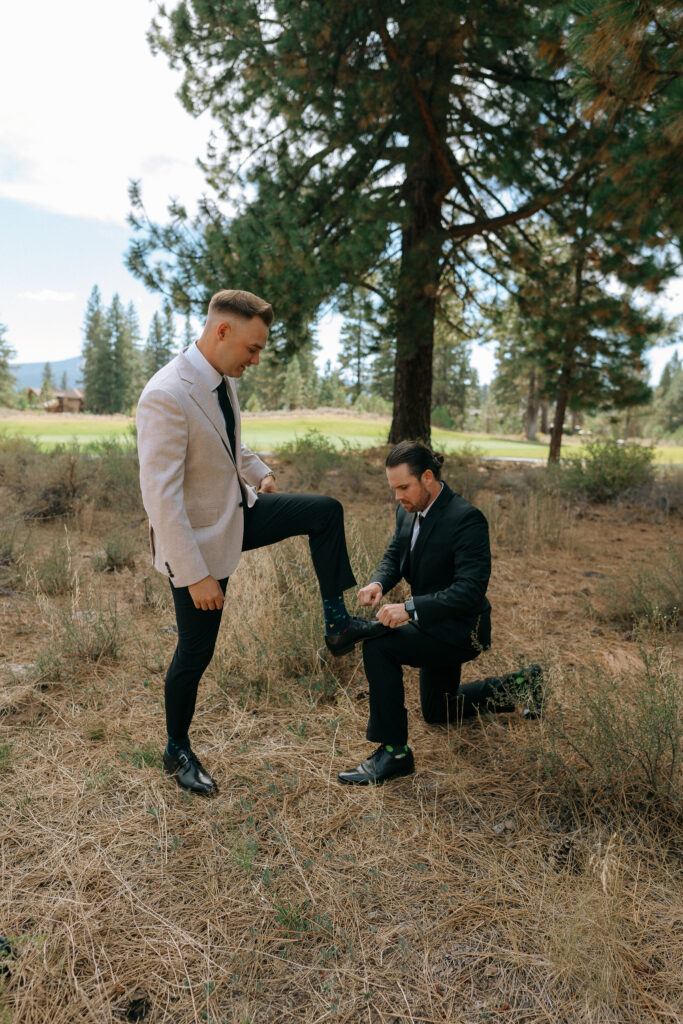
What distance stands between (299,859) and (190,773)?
0.63 metres

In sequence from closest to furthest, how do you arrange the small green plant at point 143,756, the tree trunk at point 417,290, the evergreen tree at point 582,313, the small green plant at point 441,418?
the small green plant at point 143,756
the tree trunk at point 417,290
the evergreen tree at point 582,313
the small green plant at point 441,418

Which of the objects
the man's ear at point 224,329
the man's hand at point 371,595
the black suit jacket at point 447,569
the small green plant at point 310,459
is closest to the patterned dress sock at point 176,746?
the man's hand at point 371,595

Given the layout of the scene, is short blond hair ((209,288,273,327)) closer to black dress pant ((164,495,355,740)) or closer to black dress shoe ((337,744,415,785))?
black dress pant ((164,495,355,740))

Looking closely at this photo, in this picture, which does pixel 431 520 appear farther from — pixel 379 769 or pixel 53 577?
pixel 53 577

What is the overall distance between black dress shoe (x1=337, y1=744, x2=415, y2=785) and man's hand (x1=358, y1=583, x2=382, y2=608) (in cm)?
61

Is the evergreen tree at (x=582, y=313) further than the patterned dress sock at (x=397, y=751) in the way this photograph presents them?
Yes

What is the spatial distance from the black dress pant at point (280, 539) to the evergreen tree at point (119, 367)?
5335cm

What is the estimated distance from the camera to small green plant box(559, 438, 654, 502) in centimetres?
857

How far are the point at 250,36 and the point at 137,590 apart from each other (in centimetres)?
677

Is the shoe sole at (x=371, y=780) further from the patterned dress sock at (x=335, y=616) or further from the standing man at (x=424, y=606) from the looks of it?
the patterned dress sock at (x=335, y=616)

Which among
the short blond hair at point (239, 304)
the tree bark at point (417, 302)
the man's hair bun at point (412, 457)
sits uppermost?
the tree bark at point (417, 302)

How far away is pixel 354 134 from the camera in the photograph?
25.1 feet

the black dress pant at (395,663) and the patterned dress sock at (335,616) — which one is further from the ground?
the patterned dress sock at (335,616)

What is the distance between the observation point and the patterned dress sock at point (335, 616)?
263 cm
